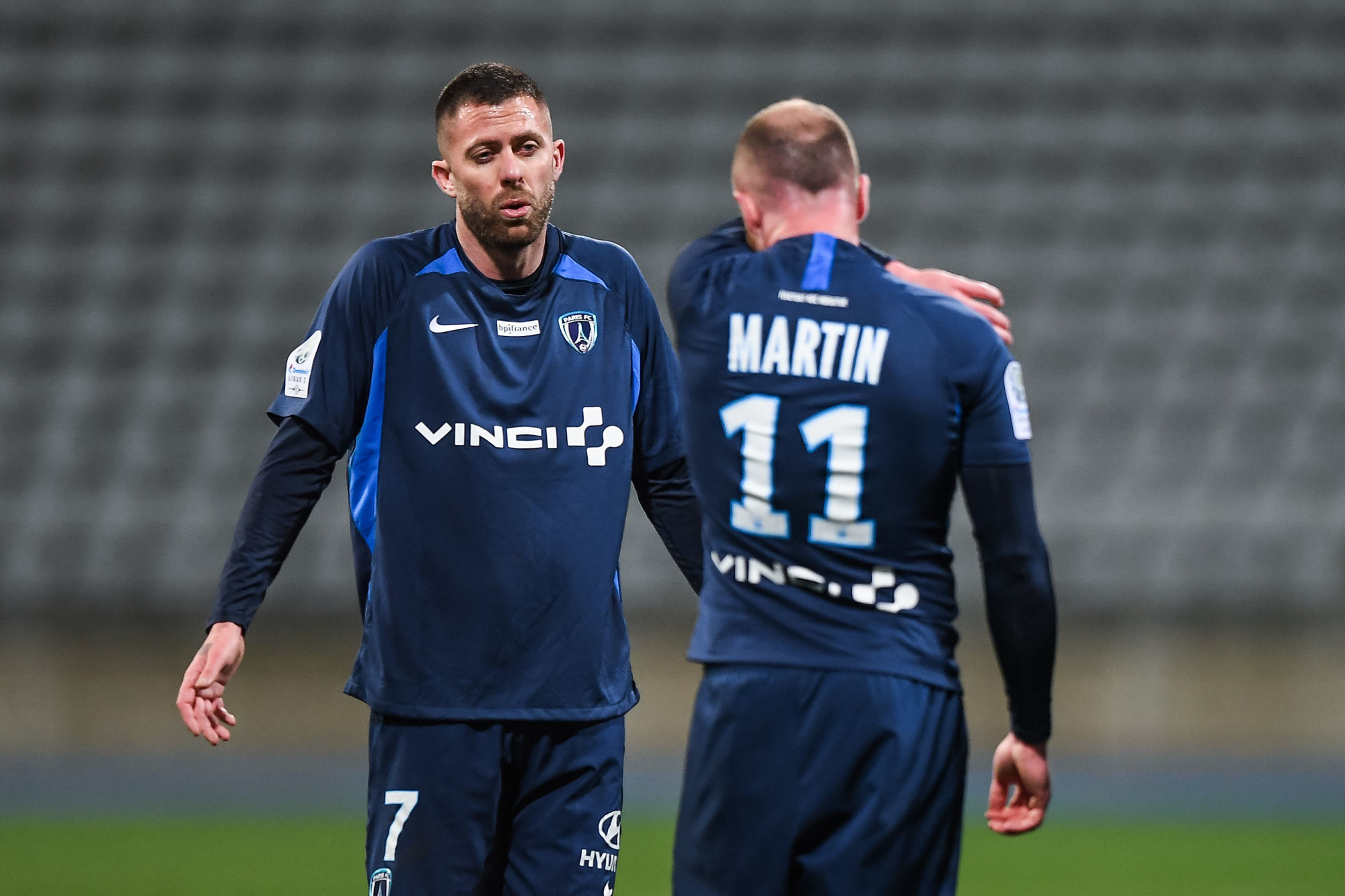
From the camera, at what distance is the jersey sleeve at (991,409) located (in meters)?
2.66

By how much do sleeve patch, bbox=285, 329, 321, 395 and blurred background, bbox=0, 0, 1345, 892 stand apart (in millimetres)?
5928

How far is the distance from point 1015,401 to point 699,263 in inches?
25.1

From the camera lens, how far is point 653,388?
3480 mm

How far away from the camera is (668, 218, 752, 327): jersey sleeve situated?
288 centimetres

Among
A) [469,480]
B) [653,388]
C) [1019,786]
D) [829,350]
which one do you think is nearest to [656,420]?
[653,388]

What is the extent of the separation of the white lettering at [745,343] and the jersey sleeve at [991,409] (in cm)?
36

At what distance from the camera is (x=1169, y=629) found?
8.98 metres

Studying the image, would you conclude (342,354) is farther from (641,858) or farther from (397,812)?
(641,858)

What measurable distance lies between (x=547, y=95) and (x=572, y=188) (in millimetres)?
646

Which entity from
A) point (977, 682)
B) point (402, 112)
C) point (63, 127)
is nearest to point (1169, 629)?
point (977, 682)

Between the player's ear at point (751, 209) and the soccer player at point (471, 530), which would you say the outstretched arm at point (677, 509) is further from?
the player's ear at point (751, 209)

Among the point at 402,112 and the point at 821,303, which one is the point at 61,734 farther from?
the point at 821,303

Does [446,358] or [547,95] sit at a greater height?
[547,95]

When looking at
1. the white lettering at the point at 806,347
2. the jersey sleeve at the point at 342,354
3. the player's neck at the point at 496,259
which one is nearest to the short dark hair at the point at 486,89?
the player's neck at the point at 496,259
